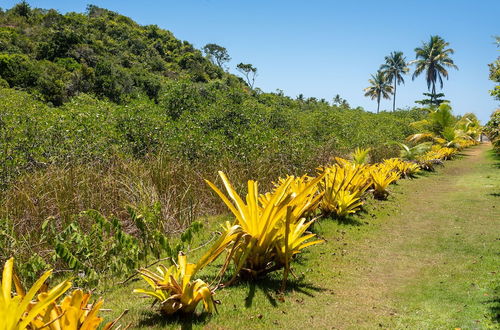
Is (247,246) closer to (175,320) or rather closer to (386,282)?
(175,320)

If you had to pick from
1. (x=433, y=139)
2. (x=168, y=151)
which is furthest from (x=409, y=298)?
(x=433, y=139)

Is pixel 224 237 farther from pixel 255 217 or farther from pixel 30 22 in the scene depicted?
pixel 30 22

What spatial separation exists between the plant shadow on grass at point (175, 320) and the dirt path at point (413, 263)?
875 millimetres

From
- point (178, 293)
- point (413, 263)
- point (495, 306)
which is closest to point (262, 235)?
point (178, 293)

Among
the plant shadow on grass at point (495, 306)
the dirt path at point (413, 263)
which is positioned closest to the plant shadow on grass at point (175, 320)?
the dirt path at point (413, 263)

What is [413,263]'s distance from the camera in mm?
4980

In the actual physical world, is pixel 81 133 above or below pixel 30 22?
below

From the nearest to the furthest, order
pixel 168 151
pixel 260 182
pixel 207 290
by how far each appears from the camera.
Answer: pixel 207 290 → pixel 260 182 → pixel 168 151

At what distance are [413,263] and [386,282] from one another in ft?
2.81

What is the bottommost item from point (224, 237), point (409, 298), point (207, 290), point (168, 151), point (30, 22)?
point (409, 298)

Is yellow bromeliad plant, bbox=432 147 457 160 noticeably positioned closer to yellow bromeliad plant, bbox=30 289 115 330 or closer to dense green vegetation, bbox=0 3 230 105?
dense green vegetation, bbox=0 3 230 105

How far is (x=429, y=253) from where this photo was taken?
17.7 ft

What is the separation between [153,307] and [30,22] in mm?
46502

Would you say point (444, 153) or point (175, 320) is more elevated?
point (444, 153)
